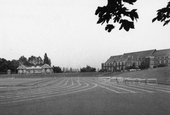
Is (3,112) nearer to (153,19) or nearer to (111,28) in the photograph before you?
(111,28)

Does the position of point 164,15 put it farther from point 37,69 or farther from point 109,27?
point 37,69

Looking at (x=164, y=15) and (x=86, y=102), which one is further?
(x=86, y=102)

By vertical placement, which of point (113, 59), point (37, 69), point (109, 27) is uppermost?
point (113, 59)

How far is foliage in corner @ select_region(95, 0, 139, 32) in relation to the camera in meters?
4.22

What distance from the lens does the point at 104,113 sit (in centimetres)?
709

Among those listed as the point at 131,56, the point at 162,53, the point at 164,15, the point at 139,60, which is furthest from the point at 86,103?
the point at 131,56

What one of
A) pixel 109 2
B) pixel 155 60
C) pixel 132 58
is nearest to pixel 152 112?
pixel 109 2

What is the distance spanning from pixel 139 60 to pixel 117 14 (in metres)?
96.9

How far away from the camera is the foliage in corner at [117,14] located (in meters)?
4.22

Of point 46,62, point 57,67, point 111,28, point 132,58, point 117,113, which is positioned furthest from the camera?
point 46,62

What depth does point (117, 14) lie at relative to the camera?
4.46 meters

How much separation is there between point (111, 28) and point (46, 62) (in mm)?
129092

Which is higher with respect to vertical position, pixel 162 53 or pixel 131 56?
pixel 162 53

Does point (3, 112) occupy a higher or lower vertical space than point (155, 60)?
lower
